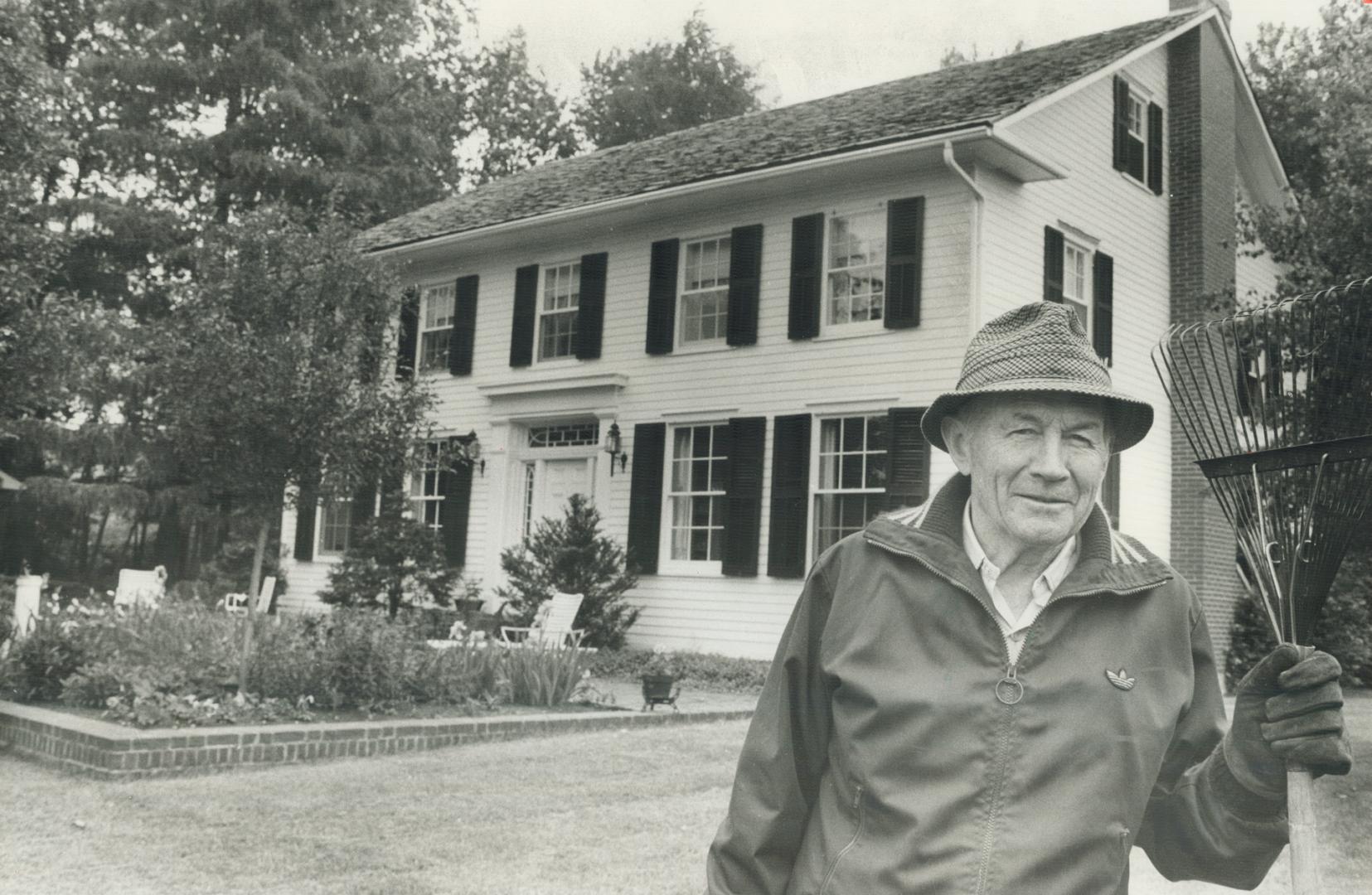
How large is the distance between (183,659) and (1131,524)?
10.8m

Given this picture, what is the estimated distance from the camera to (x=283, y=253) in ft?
31.8

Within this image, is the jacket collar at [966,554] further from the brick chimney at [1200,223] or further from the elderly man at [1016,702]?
the brick chimney at [1200,223]

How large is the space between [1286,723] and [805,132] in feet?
48.3

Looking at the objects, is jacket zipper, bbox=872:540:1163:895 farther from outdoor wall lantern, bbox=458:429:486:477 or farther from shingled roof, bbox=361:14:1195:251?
outdoor wall lantern, bbox=458:429:486:477

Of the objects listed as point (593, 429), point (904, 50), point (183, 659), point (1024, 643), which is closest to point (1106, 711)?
point (1024, 643)

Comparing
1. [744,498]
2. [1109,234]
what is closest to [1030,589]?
[744,498]

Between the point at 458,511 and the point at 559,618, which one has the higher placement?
the point at 458,511

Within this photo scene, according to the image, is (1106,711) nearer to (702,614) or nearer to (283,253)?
(283,253)

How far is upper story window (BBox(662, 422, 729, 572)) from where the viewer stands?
49.9 ft

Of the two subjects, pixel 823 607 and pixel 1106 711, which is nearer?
pixel 1106 711

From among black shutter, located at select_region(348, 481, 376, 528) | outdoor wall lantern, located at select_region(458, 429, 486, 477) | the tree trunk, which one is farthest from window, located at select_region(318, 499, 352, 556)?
the tree trunk

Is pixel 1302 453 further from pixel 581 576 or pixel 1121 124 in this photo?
pixel 1121 124

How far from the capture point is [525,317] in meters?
17.6

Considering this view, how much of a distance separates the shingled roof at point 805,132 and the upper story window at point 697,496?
309 cm
